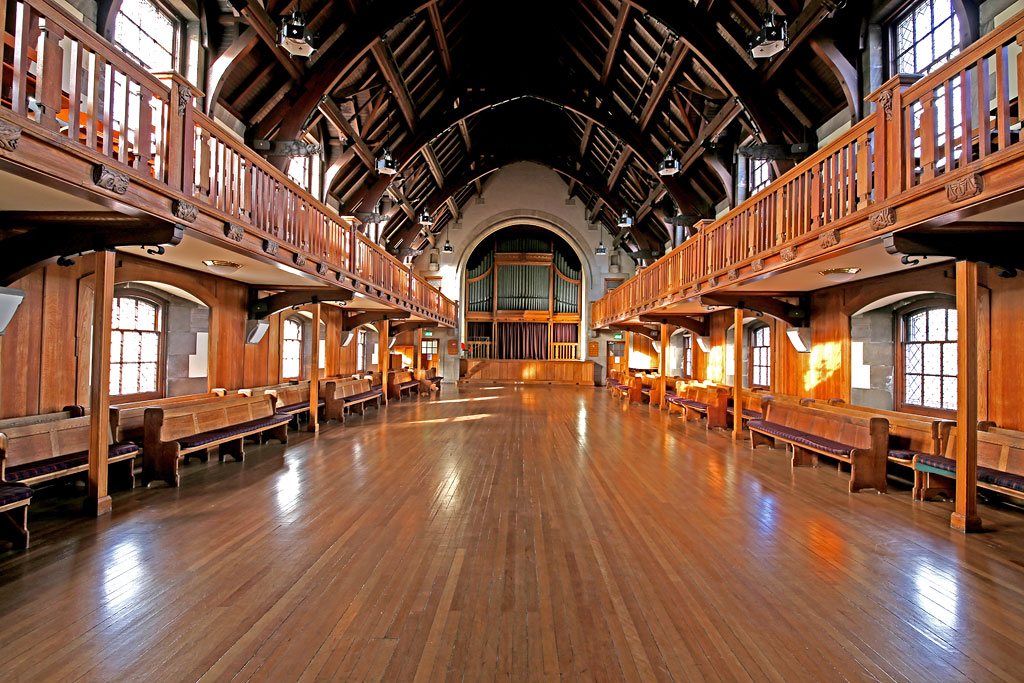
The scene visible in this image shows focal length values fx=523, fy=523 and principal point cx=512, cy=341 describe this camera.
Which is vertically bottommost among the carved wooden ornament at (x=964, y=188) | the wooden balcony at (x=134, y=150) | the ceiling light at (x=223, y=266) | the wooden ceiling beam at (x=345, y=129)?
the ceiling light at (x=223, y=266)

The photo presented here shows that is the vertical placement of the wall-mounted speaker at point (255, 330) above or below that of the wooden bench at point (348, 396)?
above

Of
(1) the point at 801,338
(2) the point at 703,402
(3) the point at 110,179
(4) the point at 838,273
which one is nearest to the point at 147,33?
(3) the point at 110,179

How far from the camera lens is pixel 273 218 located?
5.46m

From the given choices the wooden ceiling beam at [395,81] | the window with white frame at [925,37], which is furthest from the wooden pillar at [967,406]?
the wooden ceiling beam at [395,81]

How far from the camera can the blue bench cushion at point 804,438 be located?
501 cm

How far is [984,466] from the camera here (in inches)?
163

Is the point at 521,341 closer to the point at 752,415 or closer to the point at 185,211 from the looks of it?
the point at 752,415

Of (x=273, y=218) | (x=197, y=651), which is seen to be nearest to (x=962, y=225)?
(x=197, y=651)

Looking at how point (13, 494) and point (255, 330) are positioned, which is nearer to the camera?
point (13, 494)

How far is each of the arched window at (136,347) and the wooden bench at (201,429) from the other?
1164 mm

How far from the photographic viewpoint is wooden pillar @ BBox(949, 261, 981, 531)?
3.68 metres

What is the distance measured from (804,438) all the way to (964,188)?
11.0ft

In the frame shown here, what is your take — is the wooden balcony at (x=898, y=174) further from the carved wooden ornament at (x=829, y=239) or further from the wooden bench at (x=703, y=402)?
the wooden bench at (x=703, y=402)

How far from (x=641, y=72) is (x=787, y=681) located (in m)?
11.5
